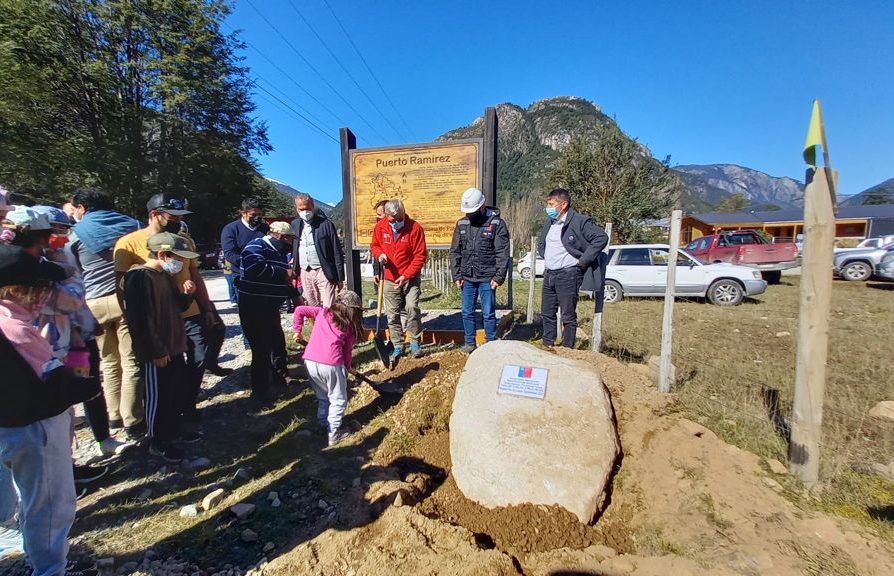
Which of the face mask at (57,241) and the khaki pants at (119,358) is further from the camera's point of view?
the khaki pants at (119,358)

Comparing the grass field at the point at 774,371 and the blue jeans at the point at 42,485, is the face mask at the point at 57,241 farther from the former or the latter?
the grass field at the point at 774,371

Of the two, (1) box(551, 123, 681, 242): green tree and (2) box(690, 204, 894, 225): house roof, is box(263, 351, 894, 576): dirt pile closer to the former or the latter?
(1) box(551, 123, 681, 242): green tree

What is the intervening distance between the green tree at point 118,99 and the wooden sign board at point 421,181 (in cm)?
1902

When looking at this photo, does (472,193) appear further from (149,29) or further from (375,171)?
(149,29)

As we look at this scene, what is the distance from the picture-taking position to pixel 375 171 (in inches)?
227

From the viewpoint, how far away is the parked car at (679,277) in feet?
32.3

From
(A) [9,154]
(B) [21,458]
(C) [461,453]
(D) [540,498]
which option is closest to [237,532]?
(B) [21,458]

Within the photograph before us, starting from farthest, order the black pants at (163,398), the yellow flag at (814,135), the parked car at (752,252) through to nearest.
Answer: the parked car at (752,252)
the black pants at (163,398)
the yellow flag at (814,135)

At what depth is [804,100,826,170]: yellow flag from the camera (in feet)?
8.23

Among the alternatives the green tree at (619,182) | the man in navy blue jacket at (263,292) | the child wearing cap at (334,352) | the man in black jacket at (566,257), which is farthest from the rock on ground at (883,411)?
the green tree at (619,182)

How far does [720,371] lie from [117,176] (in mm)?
25505

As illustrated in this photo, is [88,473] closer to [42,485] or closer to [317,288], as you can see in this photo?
[42,485]

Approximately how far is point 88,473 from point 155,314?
126cm

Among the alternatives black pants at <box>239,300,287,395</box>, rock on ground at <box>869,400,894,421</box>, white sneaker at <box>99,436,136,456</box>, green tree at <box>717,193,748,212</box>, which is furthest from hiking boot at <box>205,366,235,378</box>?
green tree at <box>717,193,748,212</box>
